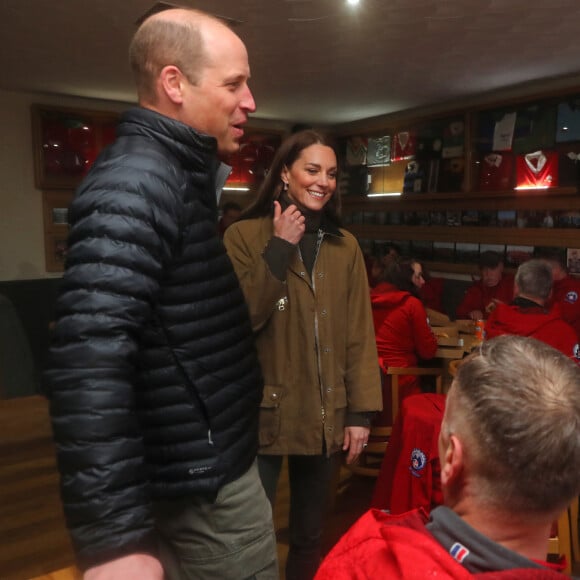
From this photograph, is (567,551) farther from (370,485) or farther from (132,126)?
(132,126)

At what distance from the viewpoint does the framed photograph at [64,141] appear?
5.50m

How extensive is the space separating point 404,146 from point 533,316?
155 inches

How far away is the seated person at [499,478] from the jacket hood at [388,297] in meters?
2.34

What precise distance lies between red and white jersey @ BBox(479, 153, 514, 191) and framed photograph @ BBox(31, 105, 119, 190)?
3.58 m

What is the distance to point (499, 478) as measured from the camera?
0.83 m

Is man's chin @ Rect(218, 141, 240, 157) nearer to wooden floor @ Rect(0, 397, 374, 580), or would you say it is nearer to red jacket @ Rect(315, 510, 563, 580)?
red jacket @ Rect(315, 510, 563, 580)

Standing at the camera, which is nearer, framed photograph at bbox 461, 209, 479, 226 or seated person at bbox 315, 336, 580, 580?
seated person at bbox 315, 336, 580, 580

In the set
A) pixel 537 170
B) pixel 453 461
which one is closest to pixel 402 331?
pixel 453 461

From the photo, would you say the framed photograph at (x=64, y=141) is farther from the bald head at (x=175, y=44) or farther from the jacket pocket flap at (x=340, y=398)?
the bald head at (x=175, y=44)

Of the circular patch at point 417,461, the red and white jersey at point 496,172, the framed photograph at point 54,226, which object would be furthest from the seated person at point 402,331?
the framed photograph at point 54,226

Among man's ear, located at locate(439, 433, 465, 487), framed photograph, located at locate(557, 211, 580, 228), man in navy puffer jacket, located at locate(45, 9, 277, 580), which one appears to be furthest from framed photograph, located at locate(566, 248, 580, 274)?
man's ear, located at locate(439, 433, 465, 487)

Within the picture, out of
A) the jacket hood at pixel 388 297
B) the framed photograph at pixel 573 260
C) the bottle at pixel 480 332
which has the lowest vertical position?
the bottle at pixel 480 332

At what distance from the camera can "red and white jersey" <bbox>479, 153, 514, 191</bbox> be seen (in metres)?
5.51

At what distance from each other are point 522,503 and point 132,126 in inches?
34.6
